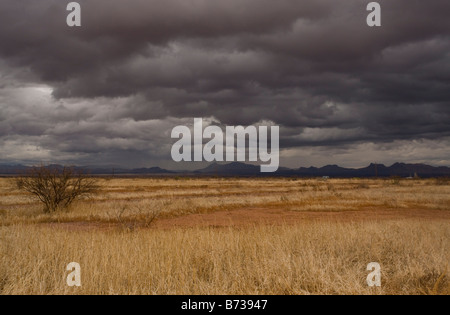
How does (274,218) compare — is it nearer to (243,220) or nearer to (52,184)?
(243,220)

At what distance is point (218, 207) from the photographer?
99.1 ft

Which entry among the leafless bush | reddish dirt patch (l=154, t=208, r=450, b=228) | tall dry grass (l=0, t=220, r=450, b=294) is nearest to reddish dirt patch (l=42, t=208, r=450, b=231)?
reddish dirt patch (l=154, t=208, r=450, b=228)

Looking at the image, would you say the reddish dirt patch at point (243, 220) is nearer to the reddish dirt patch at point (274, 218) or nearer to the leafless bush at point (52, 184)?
the reddish dirt patch at point (274, 218)

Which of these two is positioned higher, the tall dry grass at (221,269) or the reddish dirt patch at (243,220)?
the tall dry grass at (221,269)

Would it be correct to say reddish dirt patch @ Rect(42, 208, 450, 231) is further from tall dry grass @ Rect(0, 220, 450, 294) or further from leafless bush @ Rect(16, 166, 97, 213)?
tall dry grass @ Rect(0, 220, 450, 294)

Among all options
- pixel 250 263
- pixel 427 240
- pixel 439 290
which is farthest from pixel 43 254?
pixel 427 240

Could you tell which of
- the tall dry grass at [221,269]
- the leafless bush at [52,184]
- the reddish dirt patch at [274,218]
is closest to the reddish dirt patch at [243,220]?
the reddish dirt patch at [274,218]

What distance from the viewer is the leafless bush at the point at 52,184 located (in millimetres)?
24750

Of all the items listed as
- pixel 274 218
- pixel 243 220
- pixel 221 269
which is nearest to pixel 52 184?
pixel 243 220

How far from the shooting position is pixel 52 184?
82.1 ft

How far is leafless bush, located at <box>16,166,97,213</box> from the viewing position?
81.2 ft

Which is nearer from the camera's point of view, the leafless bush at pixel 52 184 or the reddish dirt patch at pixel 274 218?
the reddish dirt patch at pixel 274 218

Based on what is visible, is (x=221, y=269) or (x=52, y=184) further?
(x=52, y=184)
